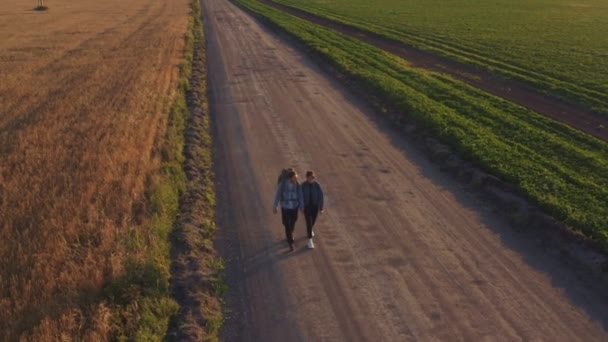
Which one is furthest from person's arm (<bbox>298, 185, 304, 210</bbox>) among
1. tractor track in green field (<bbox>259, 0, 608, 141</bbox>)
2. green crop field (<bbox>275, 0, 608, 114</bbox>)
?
green crop field (<bbox>275, 0, 608, 114</bbox>)

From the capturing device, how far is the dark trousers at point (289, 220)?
11703 mm

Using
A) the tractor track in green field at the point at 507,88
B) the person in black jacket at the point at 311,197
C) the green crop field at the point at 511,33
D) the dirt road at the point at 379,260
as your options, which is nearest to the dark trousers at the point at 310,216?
the person in black jacket at the point at 311,197

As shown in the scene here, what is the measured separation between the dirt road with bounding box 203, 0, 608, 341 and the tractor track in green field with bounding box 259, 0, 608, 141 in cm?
733

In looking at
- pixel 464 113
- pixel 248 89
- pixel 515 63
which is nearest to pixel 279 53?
pixel 248 89

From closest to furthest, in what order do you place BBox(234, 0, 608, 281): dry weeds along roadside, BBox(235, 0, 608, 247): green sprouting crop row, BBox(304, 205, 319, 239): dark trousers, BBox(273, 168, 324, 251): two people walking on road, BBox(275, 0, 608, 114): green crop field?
BBox(234, 0, 608, 281): dry weeds along roadside → BBox(273, 168, 324, 251): two people walking on road → BBox(304, 205, 319, 239): dark trousers → BBox(235, 0, 608, 247): green sprouting crop row → BBox(275, 0, 608, 114): green crop field

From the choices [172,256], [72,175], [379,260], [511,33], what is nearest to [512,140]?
[379,260]

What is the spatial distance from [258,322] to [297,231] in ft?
11.5

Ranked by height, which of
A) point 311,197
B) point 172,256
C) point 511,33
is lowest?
point 172,256

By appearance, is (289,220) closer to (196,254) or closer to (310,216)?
(310,216)

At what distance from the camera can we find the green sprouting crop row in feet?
44.3

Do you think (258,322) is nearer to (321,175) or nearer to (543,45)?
(321,175)

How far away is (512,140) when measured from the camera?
713 inches

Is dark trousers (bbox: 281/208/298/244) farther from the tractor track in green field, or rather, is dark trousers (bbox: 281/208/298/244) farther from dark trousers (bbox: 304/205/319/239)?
the tractor track in green field

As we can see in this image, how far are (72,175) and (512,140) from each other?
13.4m
